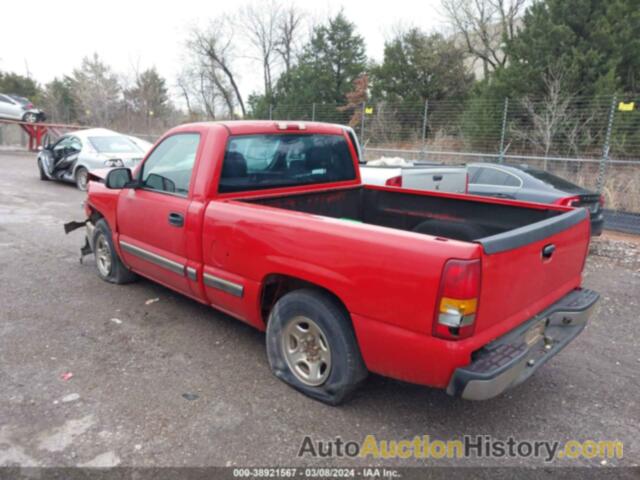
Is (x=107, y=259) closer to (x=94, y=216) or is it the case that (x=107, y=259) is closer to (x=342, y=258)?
(x=94, y=216)

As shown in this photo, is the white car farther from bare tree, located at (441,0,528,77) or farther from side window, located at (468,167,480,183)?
bare tree, located at (441,0,528,77)

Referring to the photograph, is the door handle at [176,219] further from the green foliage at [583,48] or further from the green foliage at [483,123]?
the green foliage at [583,48]

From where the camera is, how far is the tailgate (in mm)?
2485

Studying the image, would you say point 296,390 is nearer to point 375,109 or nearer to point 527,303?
point 527,303

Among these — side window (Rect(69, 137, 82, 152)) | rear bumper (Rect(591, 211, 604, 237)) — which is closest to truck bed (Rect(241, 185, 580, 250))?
rear bumper (Rect(591, 211, 604, 237))

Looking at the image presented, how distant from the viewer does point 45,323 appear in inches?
175

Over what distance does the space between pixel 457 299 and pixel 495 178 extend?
271 inches

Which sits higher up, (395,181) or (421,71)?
(421,71)

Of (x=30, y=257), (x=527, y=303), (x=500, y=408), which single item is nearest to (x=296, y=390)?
(x=500, y=408)

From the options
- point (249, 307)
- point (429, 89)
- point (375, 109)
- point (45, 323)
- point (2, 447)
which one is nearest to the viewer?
point (2, 447)

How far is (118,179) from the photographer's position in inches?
176

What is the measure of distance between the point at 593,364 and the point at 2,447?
4.27 metres

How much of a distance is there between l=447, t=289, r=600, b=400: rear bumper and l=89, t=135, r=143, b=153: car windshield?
467 inches

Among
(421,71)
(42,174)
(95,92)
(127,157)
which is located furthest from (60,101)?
(127,157)
